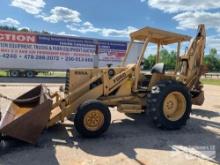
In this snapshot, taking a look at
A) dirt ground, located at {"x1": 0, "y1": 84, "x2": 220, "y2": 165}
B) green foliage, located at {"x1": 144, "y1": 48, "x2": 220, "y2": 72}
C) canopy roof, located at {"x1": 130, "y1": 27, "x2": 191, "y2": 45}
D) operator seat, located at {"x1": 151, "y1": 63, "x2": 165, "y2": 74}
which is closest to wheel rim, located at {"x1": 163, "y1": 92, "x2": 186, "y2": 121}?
dirt ground, located at {"x1": 0, "y1": 84, "x2": 220, "y2": 165}

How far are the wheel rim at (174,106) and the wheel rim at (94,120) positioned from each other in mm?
1913

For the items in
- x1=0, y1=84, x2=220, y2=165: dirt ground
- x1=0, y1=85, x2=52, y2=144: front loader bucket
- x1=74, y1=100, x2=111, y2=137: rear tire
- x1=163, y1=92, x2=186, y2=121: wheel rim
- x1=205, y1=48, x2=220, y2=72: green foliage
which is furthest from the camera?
x1=205, y1=48, x2=220, y2=72: green foliage

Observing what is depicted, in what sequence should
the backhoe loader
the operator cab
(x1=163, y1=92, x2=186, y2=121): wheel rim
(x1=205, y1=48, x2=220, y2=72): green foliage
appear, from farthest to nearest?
1. (x1=205, y1=48, x2=220, y2=72): green foliage
2. the operator cab
3. (x1=163, y1=92, x2=186, y2=121): wheel rim
4. the backhoe loader

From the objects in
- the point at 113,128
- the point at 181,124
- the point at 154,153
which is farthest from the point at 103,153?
the point at 181,124

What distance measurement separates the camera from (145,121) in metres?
9.70

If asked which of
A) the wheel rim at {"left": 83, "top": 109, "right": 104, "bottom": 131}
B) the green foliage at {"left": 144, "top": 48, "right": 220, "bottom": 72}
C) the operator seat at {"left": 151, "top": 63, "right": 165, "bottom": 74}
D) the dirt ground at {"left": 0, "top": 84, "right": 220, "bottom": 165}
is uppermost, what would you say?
the green foliage at {"left": 144, "top": 48, "right": 220, "bottom": 72}

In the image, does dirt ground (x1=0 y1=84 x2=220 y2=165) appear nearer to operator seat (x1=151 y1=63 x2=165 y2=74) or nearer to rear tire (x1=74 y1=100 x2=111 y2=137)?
rear tire (x1=74 y1=100 x2=111 y2=137)

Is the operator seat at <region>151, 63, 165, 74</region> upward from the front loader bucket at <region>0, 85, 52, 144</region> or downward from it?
upward

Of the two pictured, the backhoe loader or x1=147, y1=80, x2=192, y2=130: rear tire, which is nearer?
the backhoe loader

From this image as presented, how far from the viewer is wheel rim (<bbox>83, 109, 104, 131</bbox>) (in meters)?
7.41

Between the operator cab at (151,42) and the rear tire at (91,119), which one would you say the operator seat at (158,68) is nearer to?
the operator cab at (151,42)

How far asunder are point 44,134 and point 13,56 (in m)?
25.6

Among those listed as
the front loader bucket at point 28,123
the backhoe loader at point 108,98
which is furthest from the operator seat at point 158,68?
the front loader bucket at point 28,123

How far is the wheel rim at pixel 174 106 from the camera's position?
873 centimetres
